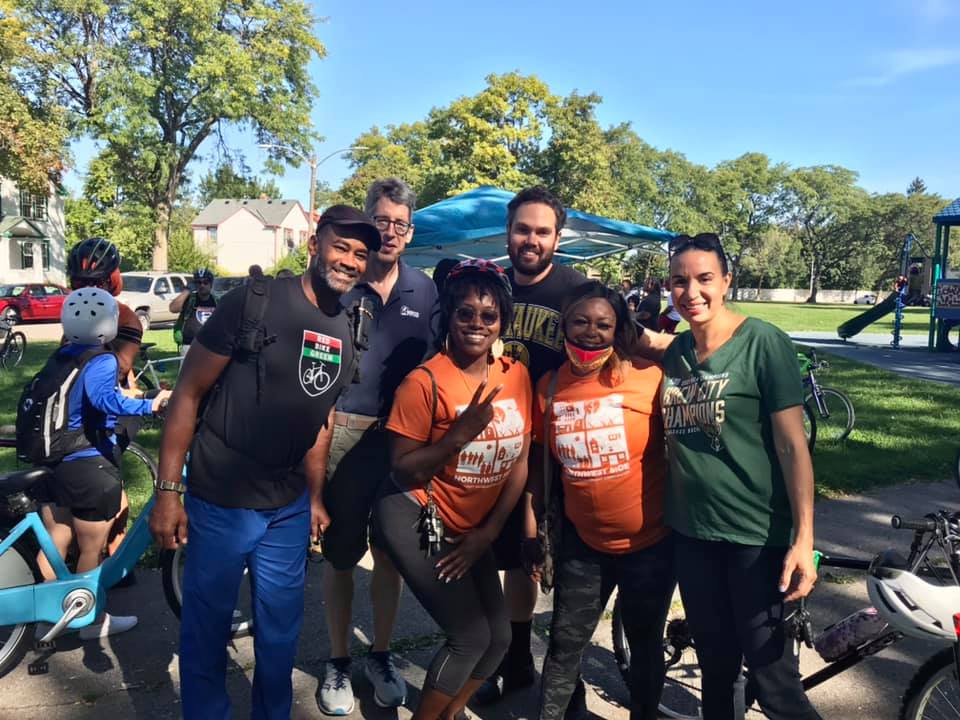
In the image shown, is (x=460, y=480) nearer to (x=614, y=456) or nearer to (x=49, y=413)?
(x=614, y=456)

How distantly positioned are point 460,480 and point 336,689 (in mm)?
1280

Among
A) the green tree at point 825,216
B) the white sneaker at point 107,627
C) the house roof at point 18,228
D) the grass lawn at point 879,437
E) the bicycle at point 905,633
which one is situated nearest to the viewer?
the bicycle at point 905,633

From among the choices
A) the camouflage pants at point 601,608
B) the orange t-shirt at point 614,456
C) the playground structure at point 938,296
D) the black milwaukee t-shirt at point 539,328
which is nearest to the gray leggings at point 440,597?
the camouflage pants at point 601,608

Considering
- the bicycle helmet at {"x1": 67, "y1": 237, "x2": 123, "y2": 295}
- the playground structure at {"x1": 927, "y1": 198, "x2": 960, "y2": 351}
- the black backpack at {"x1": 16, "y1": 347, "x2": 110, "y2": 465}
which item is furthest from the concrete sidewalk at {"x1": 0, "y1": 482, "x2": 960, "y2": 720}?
the playground structure at {"x1": 927, "y1": 198, "x2": 960, "y2": 351}

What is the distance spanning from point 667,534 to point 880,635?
0.86 m

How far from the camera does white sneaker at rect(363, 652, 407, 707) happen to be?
3270 mm

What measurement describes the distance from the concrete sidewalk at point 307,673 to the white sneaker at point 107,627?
0.13 feet

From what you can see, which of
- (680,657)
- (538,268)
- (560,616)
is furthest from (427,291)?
(680,657)

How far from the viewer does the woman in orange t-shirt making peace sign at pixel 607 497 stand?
2627 millimetres

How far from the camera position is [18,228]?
39.1 m

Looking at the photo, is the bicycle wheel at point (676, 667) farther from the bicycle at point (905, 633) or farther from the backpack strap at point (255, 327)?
the backpack strap at point (255, 327)

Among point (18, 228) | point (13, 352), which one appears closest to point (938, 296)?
point (13, 352)

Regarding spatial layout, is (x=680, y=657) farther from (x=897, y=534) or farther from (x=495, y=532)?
(x=897, y=534)

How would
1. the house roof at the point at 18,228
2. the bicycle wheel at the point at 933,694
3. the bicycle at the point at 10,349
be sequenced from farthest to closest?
the house roof at the point at 18,228 < the bicycle at the point at 10,349 < the bicycle wheel at the point at 933,694
